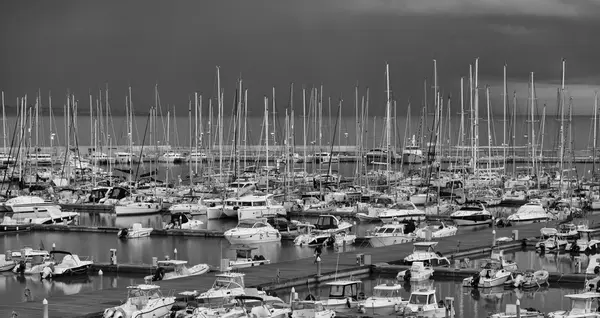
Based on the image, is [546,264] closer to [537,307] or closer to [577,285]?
[577,285]

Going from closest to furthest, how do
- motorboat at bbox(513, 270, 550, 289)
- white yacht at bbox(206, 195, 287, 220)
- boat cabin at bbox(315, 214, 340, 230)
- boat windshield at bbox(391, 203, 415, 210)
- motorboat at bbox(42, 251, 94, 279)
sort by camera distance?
motorboat at bbox(513, 270, 550, 289) < motorboat at bbox(42, 251, 94, 279) < boat cabin at bbox(315, 214, 340, 230) < boat windshield at bbox(391, 203, 415, 210) < white yacht at bbox(206, 195, 287, 220)

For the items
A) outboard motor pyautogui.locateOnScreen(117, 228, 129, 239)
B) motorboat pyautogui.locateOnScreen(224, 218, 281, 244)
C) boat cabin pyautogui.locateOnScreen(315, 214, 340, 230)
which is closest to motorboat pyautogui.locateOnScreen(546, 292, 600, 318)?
motorboat pyautogui.locateOnScreen(224, 218, 281, 244)

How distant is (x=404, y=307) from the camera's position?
3453cm

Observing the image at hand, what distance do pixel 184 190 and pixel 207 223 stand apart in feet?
61.0

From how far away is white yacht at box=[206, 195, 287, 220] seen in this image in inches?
2719

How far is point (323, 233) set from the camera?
56.8 m

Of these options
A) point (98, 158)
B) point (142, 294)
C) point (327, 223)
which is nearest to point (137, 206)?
point (327, 223)

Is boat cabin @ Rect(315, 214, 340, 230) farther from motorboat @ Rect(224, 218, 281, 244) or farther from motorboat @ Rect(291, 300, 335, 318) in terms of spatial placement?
motorboat @ Rect(291, 300, 335, 318)

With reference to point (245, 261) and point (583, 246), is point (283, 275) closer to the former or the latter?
Answer: point (245, 261)

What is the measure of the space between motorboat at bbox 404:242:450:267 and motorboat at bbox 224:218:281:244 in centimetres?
1326

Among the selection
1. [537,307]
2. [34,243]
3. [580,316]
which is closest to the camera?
[580,316]

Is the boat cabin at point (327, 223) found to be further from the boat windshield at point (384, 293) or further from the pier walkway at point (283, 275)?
the boat windshield at point (384, 293)

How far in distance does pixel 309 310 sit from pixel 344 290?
3799 mm

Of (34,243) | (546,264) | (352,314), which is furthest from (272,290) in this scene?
(34,243)
